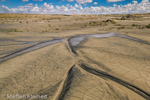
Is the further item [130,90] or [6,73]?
[6,73]

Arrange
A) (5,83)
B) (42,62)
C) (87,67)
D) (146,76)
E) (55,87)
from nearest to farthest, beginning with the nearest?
(55,87), (5,83), (146,76), (87,67), (42,62)

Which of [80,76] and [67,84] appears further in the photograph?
[80,76]

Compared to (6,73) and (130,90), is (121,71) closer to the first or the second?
(130,90)

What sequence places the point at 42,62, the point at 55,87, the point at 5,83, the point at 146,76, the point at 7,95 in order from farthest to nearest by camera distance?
the point at 42,62 → the point at 146,76 → the point at 5,83 → the point at 55,87 → the point at 7,95

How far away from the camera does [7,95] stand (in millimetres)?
2584

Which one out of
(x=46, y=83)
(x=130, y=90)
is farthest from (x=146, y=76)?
(x=46, y=83)

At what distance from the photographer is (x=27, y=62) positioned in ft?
14.6

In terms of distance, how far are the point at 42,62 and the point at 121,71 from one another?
339 centimetres

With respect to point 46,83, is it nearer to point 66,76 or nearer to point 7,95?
point 66,76

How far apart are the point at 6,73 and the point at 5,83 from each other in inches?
26.4

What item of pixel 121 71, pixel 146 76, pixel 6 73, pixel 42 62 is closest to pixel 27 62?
pixel 42 62

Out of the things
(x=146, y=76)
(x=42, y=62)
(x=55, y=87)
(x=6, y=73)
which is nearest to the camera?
(x=55, y=87)

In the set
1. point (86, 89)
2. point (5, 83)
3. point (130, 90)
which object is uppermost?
point (5, 83)

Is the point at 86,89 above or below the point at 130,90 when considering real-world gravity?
above
